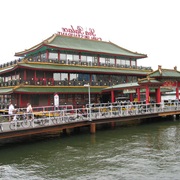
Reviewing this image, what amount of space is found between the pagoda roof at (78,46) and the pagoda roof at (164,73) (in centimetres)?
1240

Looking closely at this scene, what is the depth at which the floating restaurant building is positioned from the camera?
37.9 meters

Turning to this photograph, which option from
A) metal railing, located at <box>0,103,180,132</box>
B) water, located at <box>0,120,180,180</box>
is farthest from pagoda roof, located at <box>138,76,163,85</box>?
water, located at <box>0,120,180,180</box>

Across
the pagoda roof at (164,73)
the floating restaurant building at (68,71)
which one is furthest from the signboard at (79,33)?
the pagoda roof at (164,73)

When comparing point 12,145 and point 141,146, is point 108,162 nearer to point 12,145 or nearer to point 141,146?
point 141,146

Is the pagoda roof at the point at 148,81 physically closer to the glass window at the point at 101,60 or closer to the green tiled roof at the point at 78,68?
the green tiled roof at the point at 78,68

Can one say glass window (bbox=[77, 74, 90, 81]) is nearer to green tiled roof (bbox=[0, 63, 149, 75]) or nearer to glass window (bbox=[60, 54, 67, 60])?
green tiled roof (bbox=[0, 63, 149, 75])

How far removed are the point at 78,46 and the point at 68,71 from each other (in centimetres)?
699

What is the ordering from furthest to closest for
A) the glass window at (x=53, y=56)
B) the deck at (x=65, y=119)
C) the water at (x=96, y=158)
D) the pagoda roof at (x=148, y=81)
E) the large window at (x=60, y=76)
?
the glass window at (x=53, y=56) → the large window at (x=60, y=76) → the pagoda roof at (x=148, y=81) → the deck at (x=65, y=119) → the water at (x=96, y=158)

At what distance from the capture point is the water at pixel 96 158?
49.9 ft

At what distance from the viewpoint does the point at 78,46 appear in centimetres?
4616

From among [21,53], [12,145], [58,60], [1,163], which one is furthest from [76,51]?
[1,163]

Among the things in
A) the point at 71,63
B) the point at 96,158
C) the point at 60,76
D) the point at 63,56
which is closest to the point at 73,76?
the point at 71,63

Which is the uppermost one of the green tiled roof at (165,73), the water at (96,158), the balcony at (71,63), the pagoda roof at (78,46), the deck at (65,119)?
the pagoda roof at (78,46)

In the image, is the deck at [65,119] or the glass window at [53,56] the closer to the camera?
the deck at [65,119]
